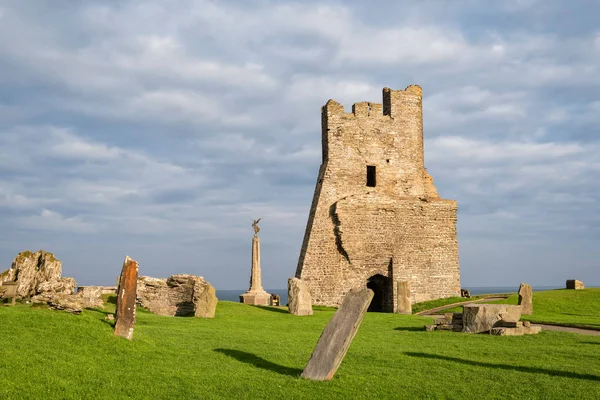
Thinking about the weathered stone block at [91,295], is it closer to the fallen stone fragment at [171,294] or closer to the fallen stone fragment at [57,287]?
the fallen stone fragment at [57,287]

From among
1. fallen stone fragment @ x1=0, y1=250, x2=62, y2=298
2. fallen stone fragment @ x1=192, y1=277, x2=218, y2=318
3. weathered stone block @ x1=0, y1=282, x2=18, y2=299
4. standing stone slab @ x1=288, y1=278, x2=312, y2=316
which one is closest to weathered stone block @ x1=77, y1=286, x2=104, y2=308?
fallen stone fragment @ x1=0, y1=250, x2=62, y2=298

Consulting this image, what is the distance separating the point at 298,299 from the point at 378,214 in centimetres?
903

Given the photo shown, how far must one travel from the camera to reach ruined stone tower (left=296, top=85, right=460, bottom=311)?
2727cm

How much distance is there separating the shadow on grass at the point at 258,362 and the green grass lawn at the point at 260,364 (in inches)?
0.7

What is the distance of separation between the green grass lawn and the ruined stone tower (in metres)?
13.6

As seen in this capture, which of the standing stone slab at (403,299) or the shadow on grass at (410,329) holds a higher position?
the standing stone slab at (403,299)

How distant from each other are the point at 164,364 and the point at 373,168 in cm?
2171

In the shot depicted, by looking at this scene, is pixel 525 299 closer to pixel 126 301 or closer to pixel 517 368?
pixel 517 368

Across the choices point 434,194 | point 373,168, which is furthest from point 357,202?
point 434,194

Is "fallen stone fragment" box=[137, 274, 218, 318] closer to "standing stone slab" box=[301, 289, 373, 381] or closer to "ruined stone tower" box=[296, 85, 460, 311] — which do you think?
"ruined stone tower" box=[296, 85, 460, 311]

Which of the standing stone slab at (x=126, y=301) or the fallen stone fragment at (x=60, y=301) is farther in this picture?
the fallen stone fragment at (x=60, y=301)

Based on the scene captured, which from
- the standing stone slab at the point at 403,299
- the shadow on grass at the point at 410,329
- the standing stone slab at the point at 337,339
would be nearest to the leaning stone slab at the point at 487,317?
the shadow on grass at the point at 410,329

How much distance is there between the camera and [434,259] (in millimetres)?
28531

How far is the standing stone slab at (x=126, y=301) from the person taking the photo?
10586 millimetres
